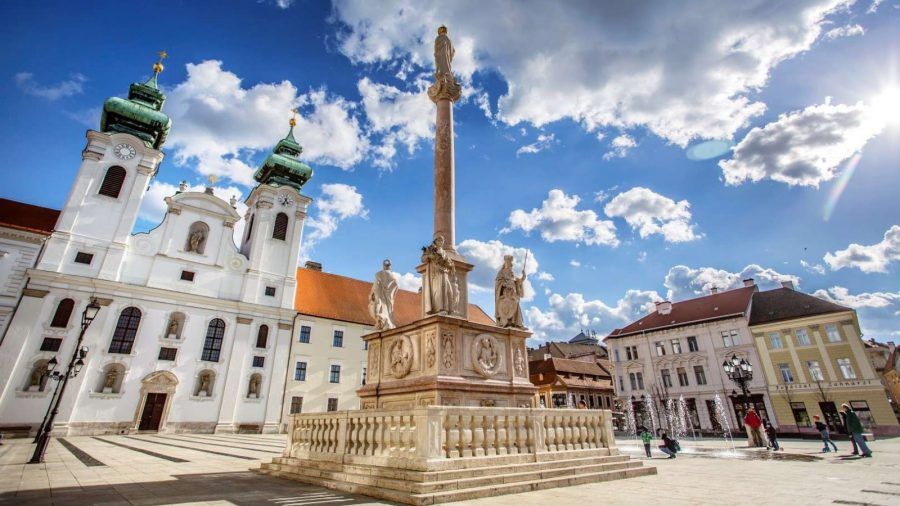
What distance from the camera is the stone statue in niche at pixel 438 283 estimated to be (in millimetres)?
8086

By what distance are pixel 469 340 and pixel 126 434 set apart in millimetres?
26321

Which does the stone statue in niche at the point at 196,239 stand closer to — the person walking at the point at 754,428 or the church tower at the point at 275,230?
the church tower at the point at 275,230

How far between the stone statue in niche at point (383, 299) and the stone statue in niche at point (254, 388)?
24305 millimetres

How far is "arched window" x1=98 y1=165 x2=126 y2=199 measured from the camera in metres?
28.2

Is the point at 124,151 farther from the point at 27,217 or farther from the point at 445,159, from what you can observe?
the point at 445,159

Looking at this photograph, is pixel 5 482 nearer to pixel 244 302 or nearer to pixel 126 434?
pixel 126 434

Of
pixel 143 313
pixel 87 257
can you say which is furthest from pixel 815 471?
pixel 87 257

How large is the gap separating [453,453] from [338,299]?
3284 cm

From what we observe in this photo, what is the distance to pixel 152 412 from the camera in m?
25.5

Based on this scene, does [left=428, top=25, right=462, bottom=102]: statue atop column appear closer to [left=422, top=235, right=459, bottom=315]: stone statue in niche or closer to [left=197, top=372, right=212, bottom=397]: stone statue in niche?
[left=422, top=235, right=459, bottom=315]: stone statue in niche

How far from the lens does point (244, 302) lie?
30.1 metres

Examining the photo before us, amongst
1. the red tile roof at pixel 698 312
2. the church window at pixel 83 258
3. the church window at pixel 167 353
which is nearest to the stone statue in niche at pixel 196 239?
the church window at pixel 83 258

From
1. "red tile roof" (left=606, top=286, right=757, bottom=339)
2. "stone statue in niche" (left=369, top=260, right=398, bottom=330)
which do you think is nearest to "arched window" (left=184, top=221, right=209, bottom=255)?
"stone statue in niche" (left=369, top=260, right=398, bottom=330)

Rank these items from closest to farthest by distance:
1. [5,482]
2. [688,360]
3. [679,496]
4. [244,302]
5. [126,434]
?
[679,496] < [5,482] < [126,434] < [244,302] < [688,360]
